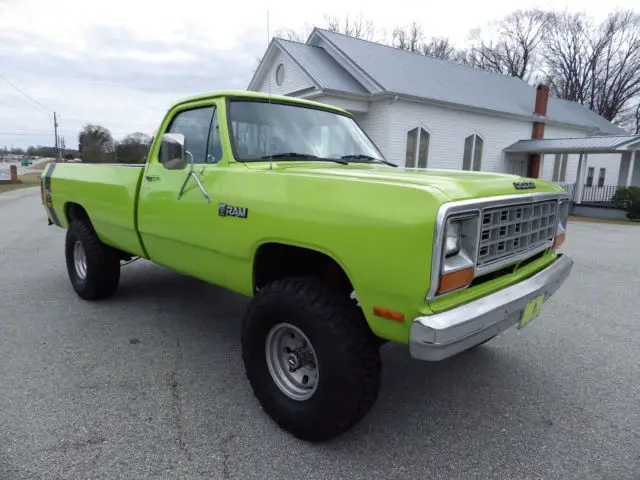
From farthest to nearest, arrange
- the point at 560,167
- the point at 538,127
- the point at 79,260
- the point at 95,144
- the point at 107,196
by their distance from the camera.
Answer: the point at 95,144 < the point at 560,167 < the point at 538,127 < the point at 79,260 < the point at 107,196

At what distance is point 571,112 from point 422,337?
29604 mm

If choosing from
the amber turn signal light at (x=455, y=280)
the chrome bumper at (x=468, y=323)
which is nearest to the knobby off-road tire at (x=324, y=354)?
the chrome bumper at (x=468, y=323)

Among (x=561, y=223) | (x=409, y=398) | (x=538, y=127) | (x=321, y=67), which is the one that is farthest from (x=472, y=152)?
(x=409, y=398)

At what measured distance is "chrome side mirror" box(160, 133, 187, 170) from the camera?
3129 mm

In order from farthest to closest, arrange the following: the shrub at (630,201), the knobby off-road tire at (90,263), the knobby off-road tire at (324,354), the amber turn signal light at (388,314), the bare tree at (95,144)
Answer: the bare tree at (95,144) < the shrub at (630,201) < the knobby off-road tire at (90,263) < the knobby off-road tire at (324,354) < the amber turn signal light at (388,314)

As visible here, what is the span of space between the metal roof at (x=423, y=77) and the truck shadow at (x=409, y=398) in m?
13.8

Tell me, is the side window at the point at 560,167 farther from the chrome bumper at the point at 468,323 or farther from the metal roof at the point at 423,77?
the chrome bumper at the point at 468,323

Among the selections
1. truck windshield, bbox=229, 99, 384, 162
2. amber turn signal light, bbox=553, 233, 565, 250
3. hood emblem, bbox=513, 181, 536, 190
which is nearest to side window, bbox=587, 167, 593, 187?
amber turn signal light, bbox=553, 233, 565, 250

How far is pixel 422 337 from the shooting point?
2.00 metres

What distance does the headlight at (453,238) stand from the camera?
2.16 metres

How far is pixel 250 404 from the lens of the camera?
2.92 meters

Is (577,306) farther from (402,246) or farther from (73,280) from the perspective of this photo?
(73,280)

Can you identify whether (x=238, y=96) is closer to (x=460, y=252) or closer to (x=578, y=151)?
(x=460, y=252)

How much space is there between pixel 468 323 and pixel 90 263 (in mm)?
3905
